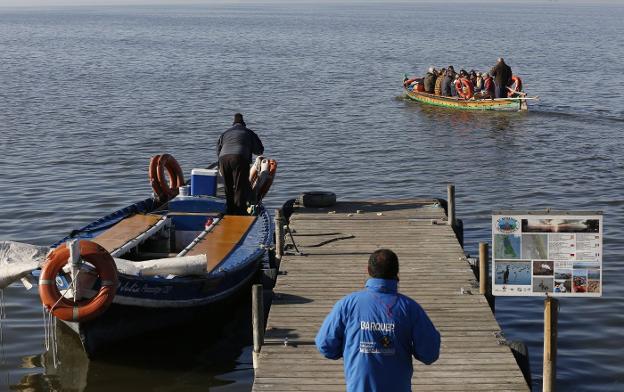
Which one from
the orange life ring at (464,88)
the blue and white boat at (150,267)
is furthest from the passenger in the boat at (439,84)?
the blue and white boat at (150,267)

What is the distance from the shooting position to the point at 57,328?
1422cm

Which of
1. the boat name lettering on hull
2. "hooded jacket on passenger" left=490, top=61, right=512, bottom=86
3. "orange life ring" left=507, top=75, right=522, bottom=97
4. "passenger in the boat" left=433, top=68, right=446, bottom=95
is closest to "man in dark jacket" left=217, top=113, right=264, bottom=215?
the boat name lettering on hull

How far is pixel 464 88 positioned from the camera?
122 feet

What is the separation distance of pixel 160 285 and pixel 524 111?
85.4ft

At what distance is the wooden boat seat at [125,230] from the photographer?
556 inches

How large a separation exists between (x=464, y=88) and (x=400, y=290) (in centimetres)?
2557

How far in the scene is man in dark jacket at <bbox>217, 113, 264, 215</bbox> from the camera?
16.7 m

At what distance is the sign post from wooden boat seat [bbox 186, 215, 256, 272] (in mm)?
5185

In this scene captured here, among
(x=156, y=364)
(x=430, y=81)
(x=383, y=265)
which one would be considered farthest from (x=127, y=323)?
(x=430, y=81)

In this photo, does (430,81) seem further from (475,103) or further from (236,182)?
(236,182)

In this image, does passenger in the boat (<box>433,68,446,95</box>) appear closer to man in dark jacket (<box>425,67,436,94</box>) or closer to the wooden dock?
man in dark jacket (<box>425,67,436,94</box>)

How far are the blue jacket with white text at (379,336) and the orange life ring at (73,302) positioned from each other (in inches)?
199

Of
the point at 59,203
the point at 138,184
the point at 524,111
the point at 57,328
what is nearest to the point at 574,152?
the point at 524,111

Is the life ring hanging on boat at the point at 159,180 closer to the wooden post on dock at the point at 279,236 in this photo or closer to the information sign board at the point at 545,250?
the wooden post on dock at the point at 279,236
